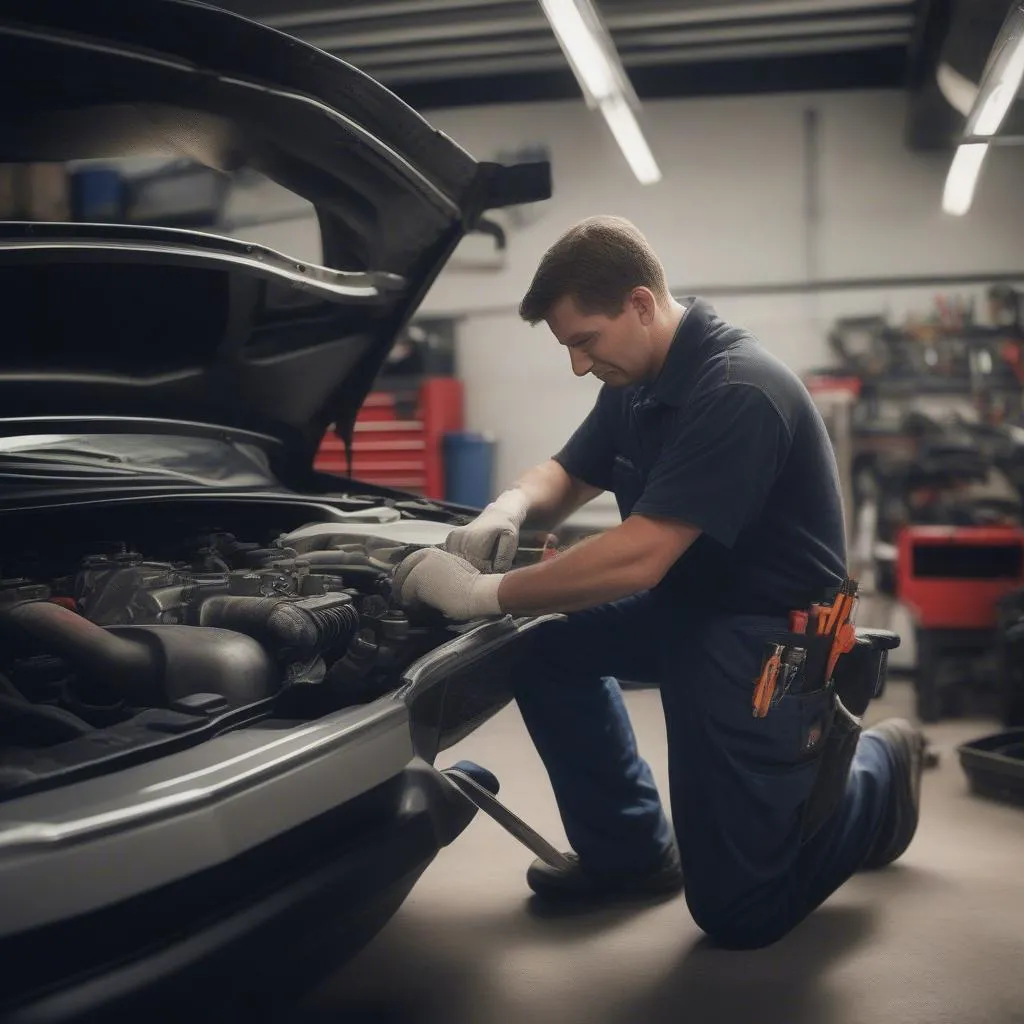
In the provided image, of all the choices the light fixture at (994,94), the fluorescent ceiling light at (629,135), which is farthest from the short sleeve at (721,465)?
the fluorescent ceiling light at (629,135)

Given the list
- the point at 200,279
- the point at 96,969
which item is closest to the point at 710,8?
the point at 200,279

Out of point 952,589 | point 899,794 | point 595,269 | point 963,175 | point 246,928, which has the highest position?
point 963,175

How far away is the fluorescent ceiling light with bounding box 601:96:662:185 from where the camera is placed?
3924 millimetres

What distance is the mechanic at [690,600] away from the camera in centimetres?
150

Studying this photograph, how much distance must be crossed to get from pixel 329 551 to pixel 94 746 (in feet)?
2.16

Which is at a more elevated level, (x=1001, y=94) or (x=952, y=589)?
(x=1001, y=94)

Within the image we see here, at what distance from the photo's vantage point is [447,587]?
1.47 metres

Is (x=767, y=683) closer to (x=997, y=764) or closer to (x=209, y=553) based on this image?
(x=209, y=553)

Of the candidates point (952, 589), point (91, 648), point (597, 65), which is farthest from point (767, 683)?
point (597, 65)

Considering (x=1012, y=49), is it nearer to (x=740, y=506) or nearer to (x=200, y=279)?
(x=740, y=506)

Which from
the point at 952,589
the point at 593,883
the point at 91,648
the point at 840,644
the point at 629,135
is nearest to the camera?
the point at 91,648

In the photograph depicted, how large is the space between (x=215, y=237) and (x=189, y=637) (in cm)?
67

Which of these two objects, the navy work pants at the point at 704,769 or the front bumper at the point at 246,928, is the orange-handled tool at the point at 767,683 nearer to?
the navy work pants at the point at 704,769

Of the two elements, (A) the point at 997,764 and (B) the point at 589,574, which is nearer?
(B) the point at 589,574
